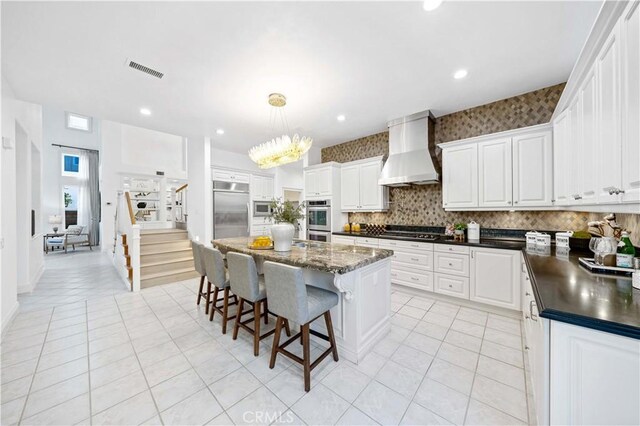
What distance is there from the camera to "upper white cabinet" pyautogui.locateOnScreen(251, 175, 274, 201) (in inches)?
241

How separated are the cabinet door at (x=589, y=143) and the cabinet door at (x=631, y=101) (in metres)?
0.42

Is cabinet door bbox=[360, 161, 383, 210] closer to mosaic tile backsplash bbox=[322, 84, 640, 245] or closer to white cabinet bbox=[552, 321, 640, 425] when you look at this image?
mosaic tile backsplash bbox=[322, 84, 640, 245]

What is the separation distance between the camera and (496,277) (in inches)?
114

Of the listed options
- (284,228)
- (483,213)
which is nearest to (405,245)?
(483,213)

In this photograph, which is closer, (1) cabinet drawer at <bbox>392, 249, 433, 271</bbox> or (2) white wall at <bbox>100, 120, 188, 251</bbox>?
(1) cabinet drawer at <bbox>392, 249, 433, 271</bbox>

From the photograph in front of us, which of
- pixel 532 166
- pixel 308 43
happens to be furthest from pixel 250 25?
pixel 532 166

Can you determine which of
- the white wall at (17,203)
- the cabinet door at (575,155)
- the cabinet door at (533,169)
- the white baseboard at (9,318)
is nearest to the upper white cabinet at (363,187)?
the cabinet door at (533,169)

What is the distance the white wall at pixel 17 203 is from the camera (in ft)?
8.80

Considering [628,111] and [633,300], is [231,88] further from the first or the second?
[633,300]

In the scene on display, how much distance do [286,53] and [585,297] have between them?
286 cm

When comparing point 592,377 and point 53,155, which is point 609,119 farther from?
point 53,155

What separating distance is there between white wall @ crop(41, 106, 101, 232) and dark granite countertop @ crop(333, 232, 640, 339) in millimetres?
11472

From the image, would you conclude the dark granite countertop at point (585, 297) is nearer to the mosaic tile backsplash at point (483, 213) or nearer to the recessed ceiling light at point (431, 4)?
the mosaic tile backsplash at point (483, 213)

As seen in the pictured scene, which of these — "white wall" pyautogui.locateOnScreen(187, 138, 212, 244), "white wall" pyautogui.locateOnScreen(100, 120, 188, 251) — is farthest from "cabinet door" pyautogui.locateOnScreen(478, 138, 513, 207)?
"white wall" pyautogui.locateOnScreen(100, 120, 188, 251)
